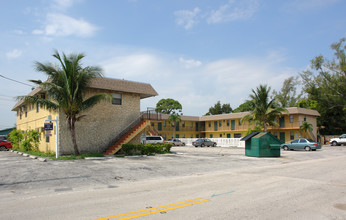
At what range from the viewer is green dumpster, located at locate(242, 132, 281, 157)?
22.5 meters

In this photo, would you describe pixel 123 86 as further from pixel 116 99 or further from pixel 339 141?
pixel 339 141

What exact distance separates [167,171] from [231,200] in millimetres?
7043

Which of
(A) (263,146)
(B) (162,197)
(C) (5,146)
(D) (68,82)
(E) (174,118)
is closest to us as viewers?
(B) (162,197)

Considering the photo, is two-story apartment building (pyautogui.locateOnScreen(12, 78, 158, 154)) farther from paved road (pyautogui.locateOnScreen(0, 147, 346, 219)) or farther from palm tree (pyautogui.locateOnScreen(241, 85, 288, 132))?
palm tree (pyautogui.locateOnScreen(241, 85, 288, 132))

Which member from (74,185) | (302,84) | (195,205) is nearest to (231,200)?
(195,205)

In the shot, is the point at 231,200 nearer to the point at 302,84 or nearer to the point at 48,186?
the point at 48,186

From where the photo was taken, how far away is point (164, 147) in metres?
24.2

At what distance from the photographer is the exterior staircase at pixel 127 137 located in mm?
22059

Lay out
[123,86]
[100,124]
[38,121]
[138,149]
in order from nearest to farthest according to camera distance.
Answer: [138,149], [100,124], [123,86], [38,121]

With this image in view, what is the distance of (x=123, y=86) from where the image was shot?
2389 cm

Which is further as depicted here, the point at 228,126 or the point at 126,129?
the point at 228,126

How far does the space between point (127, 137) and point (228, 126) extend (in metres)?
34.1

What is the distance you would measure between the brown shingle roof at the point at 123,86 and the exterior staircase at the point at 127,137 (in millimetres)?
2833

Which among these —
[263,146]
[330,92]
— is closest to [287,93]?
[330,92]
